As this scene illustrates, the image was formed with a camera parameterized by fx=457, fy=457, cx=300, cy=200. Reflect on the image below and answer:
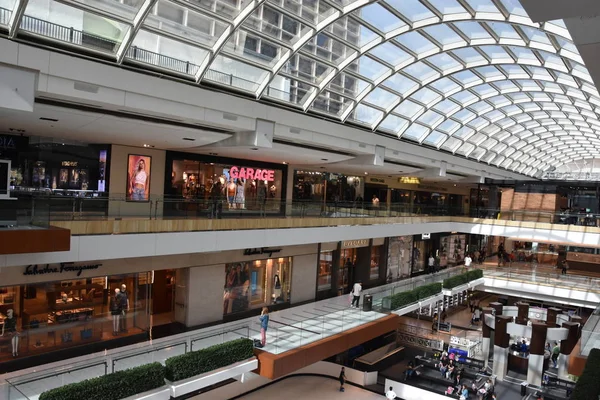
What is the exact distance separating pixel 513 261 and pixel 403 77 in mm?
23978

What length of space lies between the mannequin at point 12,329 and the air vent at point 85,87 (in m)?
7.92

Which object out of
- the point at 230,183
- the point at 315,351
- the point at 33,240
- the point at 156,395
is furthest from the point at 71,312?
the point at 230,183

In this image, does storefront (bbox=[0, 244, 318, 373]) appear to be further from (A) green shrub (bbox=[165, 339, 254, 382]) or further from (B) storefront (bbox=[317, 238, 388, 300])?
(A) green shrub (bbox=[165, 339, 254, 382])

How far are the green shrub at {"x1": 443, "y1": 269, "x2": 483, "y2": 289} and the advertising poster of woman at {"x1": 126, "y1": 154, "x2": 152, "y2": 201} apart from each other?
21.5 metres

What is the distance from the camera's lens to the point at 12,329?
1570 cm

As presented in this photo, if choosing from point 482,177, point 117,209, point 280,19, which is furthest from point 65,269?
point 482,177

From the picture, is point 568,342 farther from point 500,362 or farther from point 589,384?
point 589,384

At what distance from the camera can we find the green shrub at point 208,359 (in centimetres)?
1514

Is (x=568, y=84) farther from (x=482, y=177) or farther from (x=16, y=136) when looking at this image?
(x=16, y=136)

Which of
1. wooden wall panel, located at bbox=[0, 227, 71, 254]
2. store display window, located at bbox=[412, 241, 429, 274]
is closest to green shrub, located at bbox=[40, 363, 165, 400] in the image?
wooden wall panel, located at bbox=[0, 227, 71, 254]

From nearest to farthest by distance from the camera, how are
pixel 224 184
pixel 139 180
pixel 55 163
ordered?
1. pixel 55 163
2. pixel 139 180
3. pixel 224 184

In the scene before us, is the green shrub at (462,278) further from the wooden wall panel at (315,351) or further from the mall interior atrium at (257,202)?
the wooden wall panel at (315,351)

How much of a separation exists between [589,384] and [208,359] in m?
11.7

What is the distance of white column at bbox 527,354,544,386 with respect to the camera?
79.6 ft
